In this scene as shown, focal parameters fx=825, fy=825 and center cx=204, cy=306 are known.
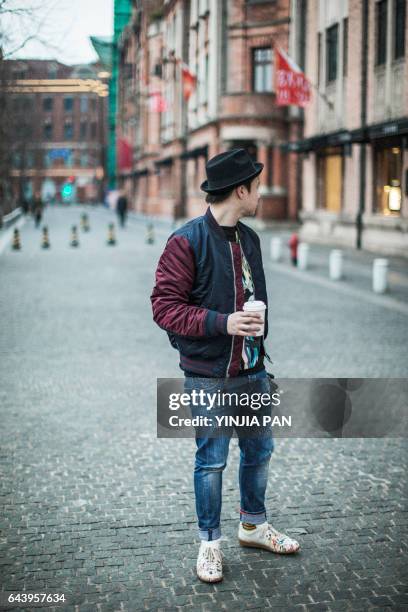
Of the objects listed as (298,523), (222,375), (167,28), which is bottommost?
(298,523)

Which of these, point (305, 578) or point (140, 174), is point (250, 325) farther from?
point (140, 174)

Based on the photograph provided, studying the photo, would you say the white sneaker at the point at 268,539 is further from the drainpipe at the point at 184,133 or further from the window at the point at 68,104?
the window at the point at 68,104

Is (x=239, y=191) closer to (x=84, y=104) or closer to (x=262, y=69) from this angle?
(x=262, y=69)

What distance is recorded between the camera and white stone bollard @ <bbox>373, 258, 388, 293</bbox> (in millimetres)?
15766

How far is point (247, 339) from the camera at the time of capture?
397 cm

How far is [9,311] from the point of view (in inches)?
539

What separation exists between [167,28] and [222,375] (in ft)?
185

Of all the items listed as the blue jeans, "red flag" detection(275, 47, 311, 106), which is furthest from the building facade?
the blue jeans

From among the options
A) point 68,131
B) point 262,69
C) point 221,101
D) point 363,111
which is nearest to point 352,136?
point 363,111

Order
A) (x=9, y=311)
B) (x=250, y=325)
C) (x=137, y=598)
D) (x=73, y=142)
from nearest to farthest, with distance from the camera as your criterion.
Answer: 1. (x=250, y=325)
2. (x=137, y=598)
3. (x=9, y=311)
4. (x=73, y=142)

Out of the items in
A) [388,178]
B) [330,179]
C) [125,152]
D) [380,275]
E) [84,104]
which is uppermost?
[84,104]

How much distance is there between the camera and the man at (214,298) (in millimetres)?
3855

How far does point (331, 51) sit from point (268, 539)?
2797cm

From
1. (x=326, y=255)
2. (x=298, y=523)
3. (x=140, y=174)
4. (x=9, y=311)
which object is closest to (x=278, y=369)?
(x=298, y=523)
